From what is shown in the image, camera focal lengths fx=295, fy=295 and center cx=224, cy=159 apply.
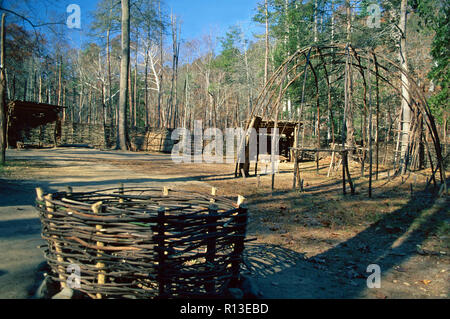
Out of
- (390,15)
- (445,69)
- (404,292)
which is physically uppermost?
(390,15)

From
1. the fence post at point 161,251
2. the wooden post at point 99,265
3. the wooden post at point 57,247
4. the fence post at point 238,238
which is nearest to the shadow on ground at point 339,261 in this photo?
the fence post at point 238,238

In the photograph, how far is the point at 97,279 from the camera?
94.3 inches

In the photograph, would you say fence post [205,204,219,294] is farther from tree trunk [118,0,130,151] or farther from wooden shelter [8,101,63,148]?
tree trunk [118,0,130,151]

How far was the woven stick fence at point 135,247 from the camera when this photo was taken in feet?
7.36

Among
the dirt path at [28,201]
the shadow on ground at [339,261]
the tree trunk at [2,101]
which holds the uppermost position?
the tree trunk at [2,101]

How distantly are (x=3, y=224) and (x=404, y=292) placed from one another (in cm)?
537

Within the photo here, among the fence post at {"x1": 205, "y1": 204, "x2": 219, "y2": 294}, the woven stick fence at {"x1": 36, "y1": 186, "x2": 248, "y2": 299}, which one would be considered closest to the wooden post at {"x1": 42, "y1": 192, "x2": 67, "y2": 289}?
the woven stick fence at {"x1": 36, "y1": 186, "x2": 248, "y2": 299}

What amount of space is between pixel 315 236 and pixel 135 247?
3.75 metres

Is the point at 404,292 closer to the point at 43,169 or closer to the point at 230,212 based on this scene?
the point at 230,212

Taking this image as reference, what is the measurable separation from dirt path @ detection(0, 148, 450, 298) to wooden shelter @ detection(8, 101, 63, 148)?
9657 mm

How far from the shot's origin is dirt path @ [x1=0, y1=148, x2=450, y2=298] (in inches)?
128

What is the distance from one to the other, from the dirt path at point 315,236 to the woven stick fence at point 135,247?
1.93ft

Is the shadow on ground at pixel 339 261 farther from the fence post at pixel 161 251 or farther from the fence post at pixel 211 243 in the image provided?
the fence post at pixel 161 251

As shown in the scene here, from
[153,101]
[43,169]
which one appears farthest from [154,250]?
[153,101]
